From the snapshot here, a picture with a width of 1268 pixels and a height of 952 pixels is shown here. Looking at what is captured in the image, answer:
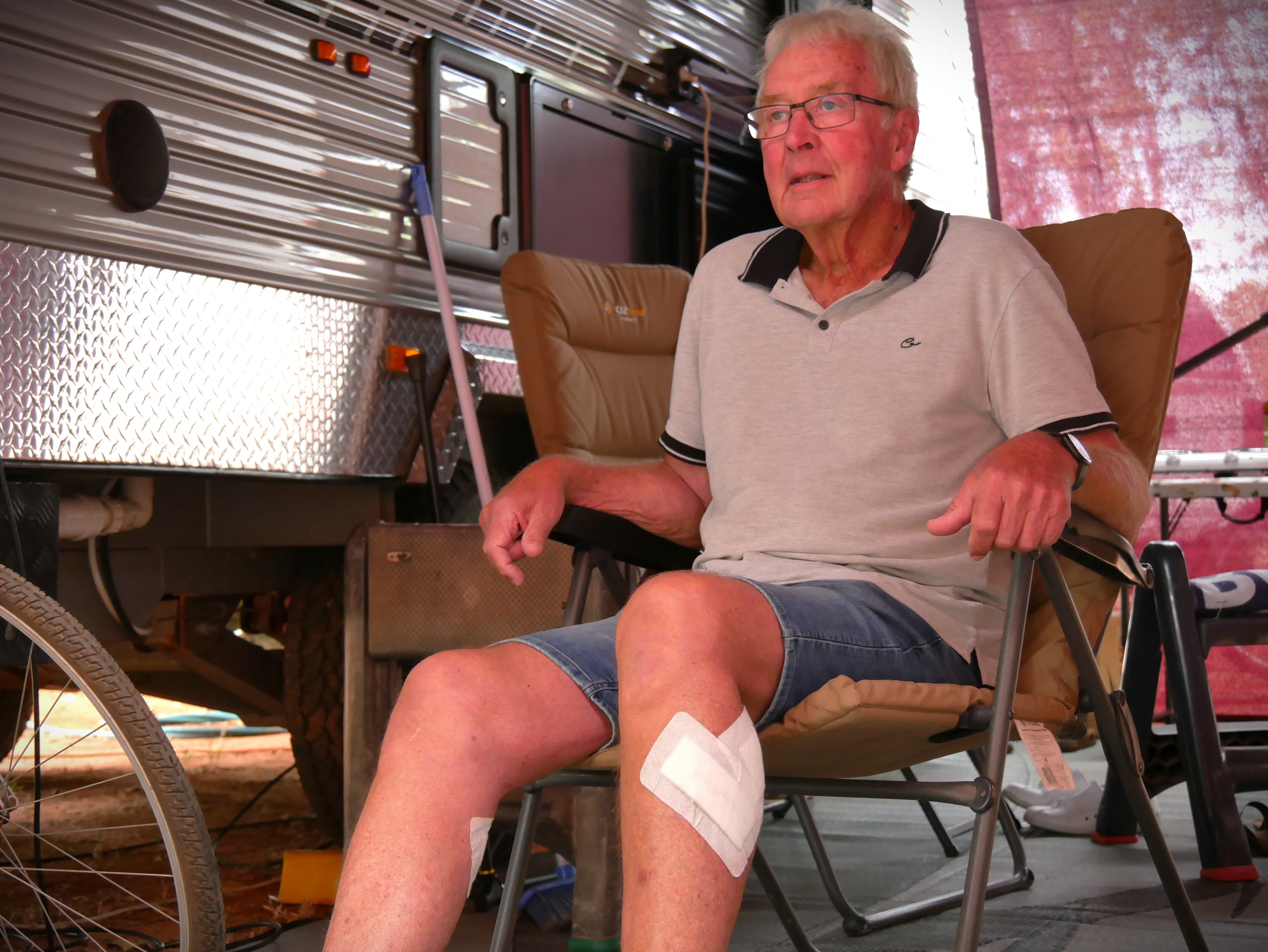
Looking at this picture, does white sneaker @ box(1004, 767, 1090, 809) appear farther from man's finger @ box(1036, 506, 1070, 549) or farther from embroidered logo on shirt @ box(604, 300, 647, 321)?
man's finger @ box(1036, 506, 1070, 549)

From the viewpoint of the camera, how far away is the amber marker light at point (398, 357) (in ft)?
7.61

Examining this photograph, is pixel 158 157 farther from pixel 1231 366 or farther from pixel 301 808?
pixel 1231 366

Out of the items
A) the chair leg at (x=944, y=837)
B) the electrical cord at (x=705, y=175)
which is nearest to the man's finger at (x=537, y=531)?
the chair leg at (x=944, y=837)

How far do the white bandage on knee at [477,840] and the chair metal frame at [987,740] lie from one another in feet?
0.45

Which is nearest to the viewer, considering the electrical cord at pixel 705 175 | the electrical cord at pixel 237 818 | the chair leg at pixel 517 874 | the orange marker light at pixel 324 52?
the chair leg at pixel 517 874

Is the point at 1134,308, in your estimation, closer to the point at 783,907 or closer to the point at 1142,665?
the point at 783,907

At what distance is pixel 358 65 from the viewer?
2.26 meters

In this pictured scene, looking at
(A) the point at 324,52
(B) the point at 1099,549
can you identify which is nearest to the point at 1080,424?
(B) the point at 1099,549

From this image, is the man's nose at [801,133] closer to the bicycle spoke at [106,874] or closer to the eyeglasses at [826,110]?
the eyeglasses at [826,110]

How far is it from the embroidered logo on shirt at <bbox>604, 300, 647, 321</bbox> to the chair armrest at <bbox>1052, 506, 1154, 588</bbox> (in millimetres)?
1398

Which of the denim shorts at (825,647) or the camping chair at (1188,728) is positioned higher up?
the denim shorts at (825,647)

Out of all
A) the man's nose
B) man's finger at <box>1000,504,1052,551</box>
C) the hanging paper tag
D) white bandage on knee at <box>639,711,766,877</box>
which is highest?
the man's nose

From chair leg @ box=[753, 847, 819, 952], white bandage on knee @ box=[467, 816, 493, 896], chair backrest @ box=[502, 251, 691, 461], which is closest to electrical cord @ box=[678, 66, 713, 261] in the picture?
chair backrest @ box=[502, 251, 691, 461]

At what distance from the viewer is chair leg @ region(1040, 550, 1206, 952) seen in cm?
121
